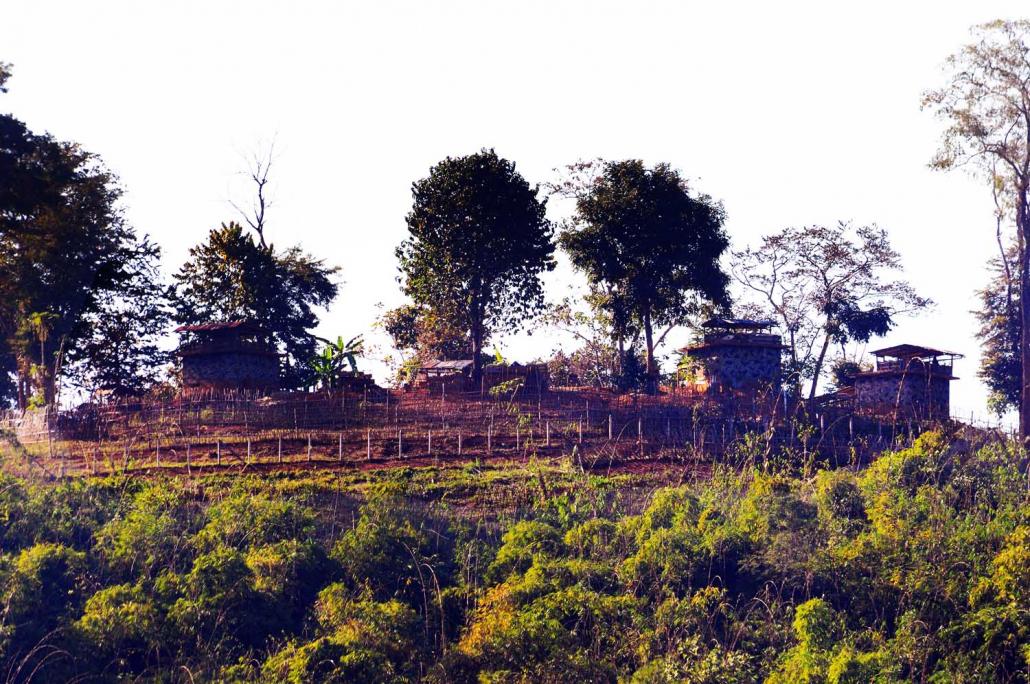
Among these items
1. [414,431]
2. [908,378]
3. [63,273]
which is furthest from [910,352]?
[63,273]

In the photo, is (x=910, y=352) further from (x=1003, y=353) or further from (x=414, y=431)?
(x=414, y=431)

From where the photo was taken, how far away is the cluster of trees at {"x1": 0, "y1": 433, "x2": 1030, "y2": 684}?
20062mm

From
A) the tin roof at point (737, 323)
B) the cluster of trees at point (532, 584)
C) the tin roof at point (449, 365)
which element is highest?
the tin roof at point (737, 323)

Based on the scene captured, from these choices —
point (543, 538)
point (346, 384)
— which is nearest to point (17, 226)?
point (346, 384)

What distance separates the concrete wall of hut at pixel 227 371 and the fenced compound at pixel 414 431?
12.7ft

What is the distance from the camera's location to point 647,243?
42.7 metres

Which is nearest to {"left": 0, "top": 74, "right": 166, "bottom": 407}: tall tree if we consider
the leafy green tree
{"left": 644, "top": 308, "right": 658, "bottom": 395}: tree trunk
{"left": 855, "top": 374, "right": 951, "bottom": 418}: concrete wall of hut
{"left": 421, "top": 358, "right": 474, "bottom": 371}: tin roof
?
the leafy green tree

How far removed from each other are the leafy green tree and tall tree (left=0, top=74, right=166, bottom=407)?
3cm

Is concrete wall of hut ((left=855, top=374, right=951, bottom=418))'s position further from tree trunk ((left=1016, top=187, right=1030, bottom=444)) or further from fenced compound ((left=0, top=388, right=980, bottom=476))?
fenced compound ((left=0, top=388, right=980, bottom=476))

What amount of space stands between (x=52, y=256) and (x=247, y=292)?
6968 mm

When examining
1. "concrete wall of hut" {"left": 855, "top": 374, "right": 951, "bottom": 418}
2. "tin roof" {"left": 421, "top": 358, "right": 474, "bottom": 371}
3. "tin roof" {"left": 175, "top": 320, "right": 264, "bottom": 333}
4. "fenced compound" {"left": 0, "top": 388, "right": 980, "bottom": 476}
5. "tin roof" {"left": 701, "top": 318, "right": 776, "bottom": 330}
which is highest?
"tin roof" {"left": 701, "top": 318, "right": 776, "bottom": 330}

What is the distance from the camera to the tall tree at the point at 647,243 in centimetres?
4275

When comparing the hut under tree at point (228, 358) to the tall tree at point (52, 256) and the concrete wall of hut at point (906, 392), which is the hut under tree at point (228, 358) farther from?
the concrete wall of hut at point (906, 392)

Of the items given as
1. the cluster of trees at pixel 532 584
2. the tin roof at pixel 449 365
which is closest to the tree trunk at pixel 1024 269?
the cluster of trees at pixel 532 584
